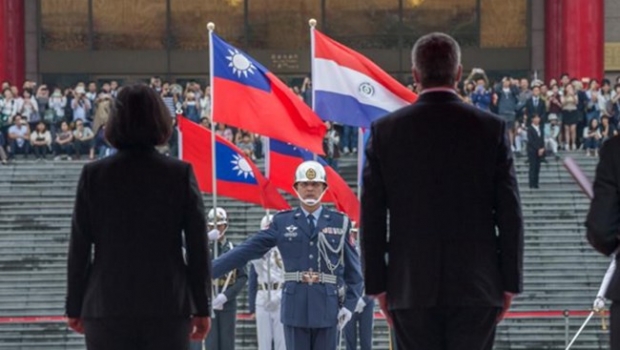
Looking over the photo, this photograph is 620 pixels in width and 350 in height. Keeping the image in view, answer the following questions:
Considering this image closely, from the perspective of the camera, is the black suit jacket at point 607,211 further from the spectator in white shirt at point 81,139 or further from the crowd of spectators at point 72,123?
the spectator in white shirt at point 81,139

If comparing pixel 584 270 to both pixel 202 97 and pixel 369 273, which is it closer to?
pixel 202 97

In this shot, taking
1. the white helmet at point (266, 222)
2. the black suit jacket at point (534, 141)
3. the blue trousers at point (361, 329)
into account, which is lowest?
the blue trousers at point (361, 329)

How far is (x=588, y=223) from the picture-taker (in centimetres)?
848

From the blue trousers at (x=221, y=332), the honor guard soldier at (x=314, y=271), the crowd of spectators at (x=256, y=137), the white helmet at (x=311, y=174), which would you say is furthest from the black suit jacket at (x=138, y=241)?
the crowd of spectators at (x=256, y=137)

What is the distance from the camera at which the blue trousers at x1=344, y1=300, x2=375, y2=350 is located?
19625 millimetres

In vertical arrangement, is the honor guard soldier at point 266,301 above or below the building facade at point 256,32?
below

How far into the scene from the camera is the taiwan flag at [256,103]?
55.2 ft

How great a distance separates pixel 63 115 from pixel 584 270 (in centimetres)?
1266

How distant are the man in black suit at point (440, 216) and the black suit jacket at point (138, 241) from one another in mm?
825

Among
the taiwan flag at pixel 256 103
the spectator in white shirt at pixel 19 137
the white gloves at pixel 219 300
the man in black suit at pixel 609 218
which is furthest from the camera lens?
the spectator in white shirt at pixel 19 137

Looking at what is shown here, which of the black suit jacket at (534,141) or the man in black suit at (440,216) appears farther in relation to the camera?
the black suit jacket at (534,141)

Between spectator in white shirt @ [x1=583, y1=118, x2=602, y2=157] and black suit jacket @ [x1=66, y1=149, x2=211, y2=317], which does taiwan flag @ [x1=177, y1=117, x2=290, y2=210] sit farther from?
spectator in white shirt @ [x1=583, y1=118, x2=602, y2=157]

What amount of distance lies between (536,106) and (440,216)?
87.7 ft

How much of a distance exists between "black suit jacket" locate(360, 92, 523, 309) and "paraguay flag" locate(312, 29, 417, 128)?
777 centimetres
